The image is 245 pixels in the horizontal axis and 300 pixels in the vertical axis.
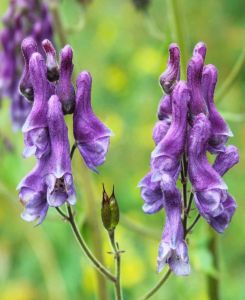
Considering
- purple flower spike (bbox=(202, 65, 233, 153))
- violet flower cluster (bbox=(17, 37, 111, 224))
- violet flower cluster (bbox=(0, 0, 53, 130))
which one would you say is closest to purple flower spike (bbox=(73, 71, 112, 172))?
violet flower cluster (bbox=(17, 37, 111, 224))

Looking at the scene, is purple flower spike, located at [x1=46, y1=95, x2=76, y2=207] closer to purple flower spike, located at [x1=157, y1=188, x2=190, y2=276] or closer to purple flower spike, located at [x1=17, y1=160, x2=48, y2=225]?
purple flower spike, located at [x1=17, y1=160, x2=48, y2=225]

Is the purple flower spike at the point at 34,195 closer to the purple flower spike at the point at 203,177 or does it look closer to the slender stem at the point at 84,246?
the slender stem at the point at 84,246

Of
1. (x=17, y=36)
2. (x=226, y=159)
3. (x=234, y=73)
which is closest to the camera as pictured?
(x=226, y=159)

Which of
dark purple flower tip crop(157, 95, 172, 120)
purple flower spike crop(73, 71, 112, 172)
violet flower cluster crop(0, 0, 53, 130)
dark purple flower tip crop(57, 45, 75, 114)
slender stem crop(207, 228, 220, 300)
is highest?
violet flower cluster crop(0, 0, 53, 130)

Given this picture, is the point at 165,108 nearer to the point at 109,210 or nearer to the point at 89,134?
the point at 89,134

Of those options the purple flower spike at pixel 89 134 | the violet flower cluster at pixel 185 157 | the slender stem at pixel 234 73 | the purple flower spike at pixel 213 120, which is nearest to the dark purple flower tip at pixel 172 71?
the violet flower cluster at pixel 185 157

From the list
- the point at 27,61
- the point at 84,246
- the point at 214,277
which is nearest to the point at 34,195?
the point at 84,246
